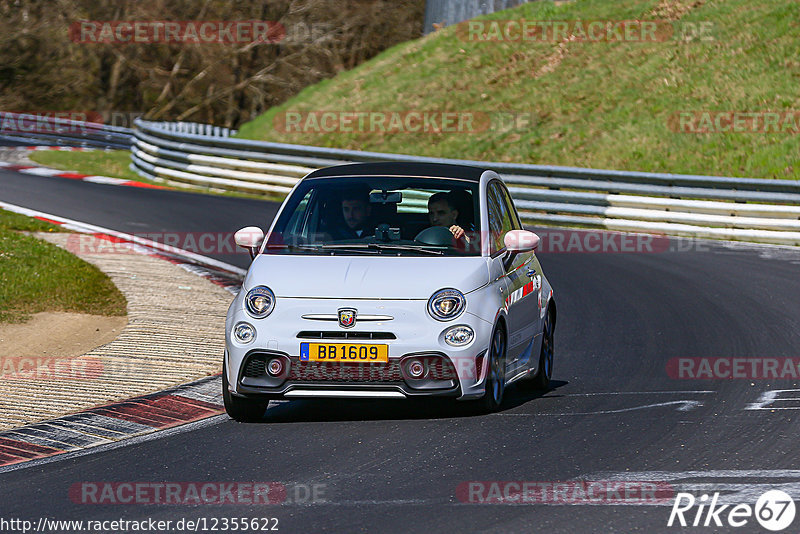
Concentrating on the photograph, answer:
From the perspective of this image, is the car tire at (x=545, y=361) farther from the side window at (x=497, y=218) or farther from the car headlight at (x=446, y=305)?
the car headlight at (x=446, y=305)

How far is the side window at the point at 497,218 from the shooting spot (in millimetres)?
8856

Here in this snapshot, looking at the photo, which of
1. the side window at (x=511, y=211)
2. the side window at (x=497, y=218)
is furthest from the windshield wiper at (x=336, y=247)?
the side window at (x=511, y=211)

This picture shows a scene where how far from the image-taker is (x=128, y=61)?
53438mm

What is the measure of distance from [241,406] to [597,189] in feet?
48.6

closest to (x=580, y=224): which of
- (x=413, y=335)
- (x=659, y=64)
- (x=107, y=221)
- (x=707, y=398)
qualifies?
(x=107, y=221)

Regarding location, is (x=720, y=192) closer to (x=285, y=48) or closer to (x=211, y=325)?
(x=211, y=325)

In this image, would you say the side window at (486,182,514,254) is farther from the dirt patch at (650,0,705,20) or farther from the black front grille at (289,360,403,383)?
the dirt patch at (650,0,705,20)

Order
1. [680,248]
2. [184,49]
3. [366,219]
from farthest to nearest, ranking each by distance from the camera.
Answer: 1. [184,49]
2. [680,248]
3. [366,219]

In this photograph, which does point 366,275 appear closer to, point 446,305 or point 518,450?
point 446,305

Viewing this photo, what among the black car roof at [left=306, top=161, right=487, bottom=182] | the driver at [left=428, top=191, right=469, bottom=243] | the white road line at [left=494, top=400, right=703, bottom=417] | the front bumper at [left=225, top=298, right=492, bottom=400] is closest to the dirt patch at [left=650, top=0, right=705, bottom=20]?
the black car roof at [left=306, top=161, right=487, bottom=182]

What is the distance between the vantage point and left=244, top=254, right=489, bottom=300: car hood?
793 cm

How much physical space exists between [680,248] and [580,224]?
9.90 ft

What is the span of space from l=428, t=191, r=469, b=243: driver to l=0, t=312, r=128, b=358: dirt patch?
3.50 m

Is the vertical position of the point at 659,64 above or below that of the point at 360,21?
below
